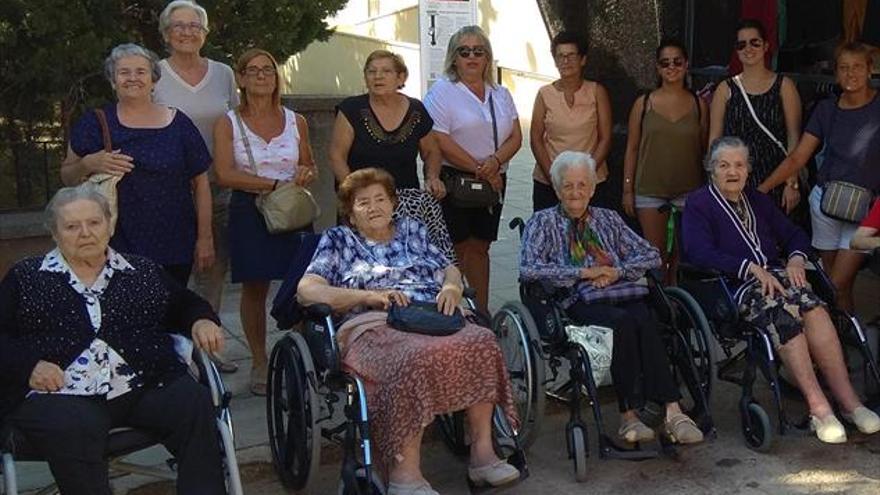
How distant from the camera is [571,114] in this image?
16.1 ft

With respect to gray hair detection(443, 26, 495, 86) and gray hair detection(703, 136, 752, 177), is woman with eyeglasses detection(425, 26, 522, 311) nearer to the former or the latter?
gray hair detection(443, 26, 495, 86)

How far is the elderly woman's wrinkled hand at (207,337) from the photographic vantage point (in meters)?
3.19

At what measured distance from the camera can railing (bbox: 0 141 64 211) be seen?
5.75 metres

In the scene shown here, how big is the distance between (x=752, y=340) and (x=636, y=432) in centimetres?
58

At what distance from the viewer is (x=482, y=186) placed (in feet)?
15.3

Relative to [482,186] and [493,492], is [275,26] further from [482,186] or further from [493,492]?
[493,492]

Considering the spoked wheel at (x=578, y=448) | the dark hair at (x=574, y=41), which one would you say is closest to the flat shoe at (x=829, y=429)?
the spoked wheel at (x=578, y=448)

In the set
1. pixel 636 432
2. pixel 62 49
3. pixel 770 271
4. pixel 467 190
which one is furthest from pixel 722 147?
pixel 62 49

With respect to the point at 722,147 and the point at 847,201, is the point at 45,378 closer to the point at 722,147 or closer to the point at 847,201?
the point at 722,147

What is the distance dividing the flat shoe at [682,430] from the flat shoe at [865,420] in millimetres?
610

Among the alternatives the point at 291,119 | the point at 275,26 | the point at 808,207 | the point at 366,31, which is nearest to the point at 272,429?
the point at 291,119

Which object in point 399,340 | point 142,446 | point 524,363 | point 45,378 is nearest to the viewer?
point 45,378

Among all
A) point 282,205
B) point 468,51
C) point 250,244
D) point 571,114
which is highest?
point 468,51

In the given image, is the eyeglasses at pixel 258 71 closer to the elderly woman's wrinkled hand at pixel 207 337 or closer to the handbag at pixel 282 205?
the handbag at pixel 282 205
